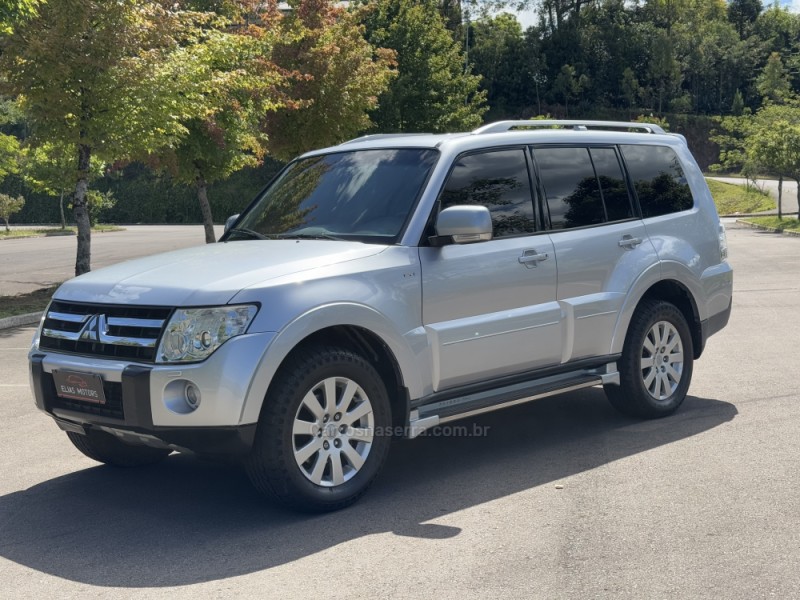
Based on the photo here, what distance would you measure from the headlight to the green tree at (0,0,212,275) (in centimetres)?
1186

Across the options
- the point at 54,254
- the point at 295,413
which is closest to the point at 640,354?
the point at 295,413

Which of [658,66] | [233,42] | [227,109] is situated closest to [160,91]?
[233,42]

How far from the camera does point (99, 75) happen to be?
16688 millimetres

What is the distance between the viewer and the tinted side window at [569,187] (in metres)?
6.88

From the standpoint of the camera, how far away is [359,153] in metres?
6.77

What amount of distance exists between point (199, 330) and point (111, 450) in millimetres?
1683

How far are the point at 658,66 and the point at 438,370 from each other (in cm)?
9517

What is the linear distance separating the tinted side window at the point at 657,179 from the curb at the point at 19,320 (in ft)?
33.4

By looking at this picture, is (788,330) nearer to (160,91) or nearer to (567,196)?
(567,196)

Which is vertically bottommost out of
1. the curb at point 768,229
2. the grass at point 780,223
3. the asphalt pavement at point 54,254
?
the curb at point 768,229

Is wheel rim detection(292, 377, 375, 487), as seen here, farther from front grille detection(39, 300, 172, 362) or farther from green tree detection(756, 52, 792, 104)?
green tree detection(756, 52, 792, 104)

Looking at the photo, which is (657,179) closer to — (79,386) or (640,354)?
(640,354)

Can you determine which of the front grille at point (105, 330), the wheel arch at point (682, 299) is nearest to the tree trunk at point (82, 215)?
the wheel arch at point (682, 299)

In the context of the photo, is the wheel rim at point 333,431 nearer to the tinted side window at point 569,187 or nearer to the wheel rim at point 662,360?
the tinted side window at point 569,187
